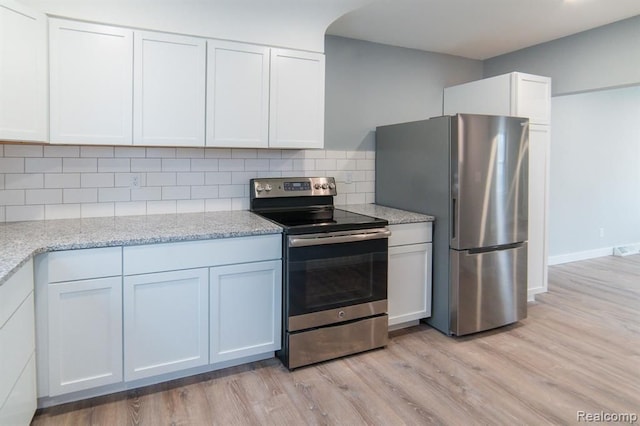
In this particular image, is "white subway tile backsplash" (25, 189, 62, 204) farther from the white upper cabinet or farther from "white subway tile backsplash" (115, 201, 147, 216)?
the white upper cabinet

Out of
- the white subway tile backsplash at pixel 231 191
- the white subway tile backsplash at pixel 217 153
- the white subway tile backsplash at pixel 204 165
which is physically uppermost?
the white subway tile backsplash at pixel 217 153

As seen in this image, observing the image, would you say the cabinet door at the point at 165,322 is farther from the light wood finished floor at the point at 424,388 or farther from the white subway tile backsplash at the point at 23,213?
the white subway tile backsplash at the point at 23,213

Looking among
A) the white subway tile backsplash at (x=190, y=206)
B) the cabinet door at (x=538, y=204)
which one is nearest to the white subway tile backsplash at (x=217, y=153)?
the white subway tile backsplash at (x=190, y=206)

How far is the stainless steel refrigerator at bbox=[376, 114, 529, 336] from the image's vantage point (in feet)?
9.33

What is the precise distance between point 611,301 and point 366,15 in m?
3.33

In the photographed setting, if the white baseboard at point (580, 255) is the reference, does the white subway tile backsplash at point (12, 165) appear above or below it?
above

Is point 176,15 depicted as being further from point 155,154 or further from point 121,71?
point 155,154


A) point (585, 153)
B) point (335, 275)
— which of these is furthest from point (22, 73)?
point (585, 153)

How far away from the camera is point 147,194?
2.80 metres

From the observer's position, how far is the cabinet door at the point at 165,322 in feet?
7.01

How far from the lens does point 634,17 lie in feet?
10.8

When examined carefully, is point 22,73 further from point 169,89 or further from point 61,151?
point 169,89

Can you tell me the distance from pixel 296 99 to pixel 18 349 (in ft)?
6.90

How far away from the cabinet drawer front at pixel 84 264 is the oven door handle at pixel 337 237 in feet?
3.05
